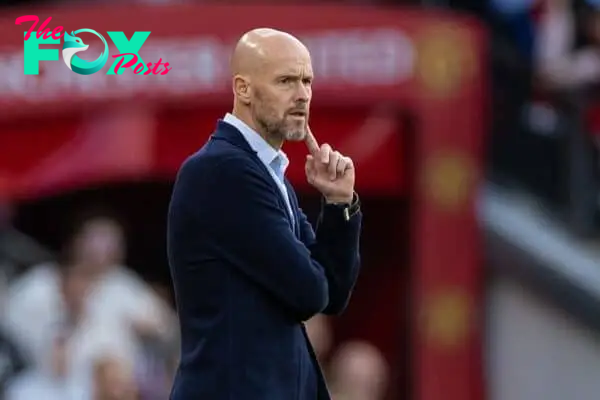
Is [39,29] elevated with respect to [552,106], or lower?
elevated

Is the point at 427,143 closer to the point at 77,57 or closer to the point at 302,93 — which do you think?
the point at 77,57

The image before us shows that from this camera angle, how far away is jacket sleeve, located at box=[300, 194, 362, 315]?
4.04m

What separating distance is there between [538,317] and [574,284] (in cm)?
29

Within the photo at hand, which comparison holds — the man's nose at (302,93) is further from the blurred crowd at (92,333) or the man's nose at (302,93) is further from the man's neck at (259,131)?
the blurred crowd at (92,333)

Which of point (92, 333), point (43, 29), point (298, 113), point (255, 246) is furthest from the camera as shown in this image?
point (43, 29)

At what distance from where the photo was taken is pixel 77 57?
9.38 meters

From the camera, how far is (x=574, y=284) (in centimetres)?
970

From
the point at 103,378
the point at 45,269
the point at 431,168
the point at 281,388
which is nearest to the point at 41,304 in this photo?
Answer: the point at 45,269

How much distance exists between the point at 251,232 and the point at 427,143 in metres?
5.81

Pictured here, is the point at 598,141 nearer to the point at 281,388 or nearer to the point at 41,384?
the point at 41,384

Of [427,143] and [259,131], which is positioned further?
[427,143]

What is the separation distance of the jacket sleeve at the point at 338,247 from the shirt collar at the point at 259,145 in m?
0.15

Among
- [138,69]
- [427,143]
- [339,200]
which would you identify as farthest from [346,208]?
[138,69]

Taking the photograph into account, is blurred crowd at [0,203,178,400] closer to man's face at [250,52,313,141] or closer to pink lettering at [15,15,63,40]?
pink lettering at [15,15,63,40]
